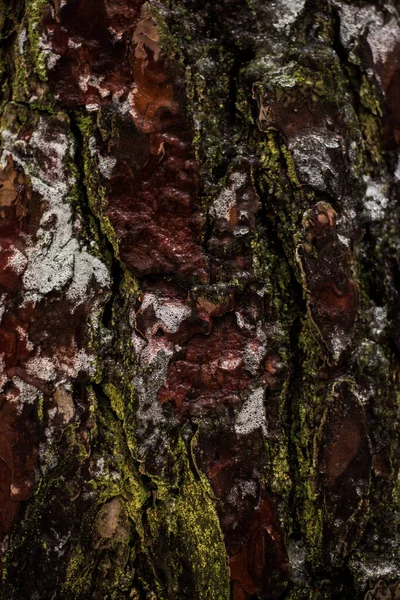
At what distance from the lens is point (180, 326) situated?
0.69 meters

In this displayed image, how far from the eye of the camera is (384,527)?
0.73 meters

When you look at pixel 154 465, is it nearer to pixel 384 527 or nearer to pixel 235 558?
pixel 235 558

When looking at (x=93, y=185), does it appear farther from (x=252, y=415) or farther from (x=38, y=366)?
(x=252, y=415)

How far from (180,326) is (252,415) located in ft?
0.47

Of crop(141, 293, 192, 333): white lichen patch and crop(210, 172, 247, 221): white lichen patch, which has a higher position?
crop(210, 172, 247, 221): white lichen patch

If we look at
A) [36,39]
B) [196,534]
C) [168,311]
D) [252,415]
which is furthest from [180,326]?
[36,39]

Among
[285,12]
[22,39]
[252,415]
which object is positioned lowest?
[252,415]

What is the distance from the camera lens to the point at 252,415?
2.28ft

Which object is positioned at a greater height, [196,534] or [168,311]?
[168,311]

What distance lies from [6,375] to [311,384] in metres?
0.38

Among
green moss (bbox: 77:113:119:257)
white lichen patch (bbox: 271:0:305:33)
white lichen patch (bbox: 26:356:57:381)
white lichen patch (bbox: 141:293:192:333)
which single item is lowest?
white lichen patch (bbox: 26:356:57:381)

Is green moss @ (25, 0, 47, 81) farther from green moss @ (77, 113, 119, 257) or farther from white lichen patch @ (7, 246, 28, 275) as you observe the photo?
white lichen patch @ (7, 246, 28, 275)

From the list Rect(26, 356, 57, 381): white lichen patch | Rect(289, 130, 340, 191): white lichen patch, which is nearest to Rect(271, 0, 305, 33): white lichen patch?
Rect(289, 130, 340, 191): white lichen patch

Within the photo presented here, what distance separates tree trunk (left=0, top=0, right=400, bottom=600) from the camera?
2.26ft
